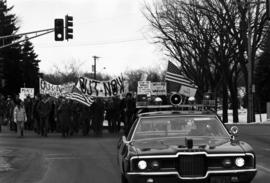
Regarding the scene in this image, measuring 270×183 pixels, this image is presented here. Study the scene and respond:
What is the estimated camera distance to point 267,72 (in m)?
76.6

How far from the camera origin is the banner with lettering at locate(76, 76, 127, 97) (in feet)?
85.1

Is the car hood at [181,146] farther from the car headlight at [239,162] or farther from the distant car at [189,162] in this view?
the car headlight at [239,162]

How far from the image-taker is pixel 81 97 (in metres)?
24.5

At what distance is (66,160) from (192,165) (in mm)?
7540

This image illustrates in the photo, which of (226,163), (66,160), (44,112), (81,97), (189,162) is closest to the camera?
(189,162)

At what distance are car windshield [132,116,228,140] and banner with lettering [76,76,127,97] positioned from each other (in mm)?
16297

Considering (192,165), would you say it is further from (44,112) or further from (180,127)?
(44,112)

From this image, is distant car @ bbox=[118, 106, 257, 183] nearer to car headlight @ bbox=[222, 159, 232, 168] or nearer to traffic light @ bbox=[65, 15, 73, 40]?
car headlight @ bbox=[222, 159, 232, 168]

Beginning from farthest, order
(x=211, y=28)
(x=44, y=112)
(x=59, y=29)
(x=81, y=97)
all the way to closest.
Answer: (x=211, y=28) → (x=59, y=29) → (x=81, y=97) → (x=44, y=112)

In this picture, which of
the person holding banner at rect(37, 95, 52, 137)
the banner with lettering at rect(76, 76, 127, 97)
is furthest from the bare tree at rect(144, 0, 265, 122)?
the person holding banner at rect(37, 95, 52, 137)

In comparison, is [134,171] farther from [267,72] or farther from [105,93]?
[267,72]

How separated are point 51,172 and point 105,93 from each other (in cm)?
1439

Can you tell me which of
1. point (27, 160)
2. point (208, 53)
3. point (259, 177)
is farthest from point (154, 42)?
point (259, 177)

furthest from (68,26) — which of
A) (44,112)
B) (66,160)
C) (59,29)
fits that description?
(66,160)
